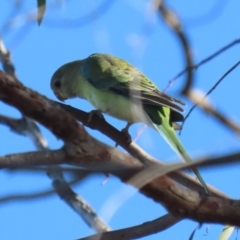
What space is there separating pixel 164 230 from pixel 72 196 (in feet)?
3.60

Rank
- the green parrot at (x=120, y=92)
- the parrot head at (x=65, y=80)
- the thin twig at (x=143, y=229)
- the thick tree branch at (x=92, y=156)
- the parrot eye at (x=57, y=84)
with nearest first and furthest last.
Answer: the thick tree branch at (x=92, y=156) → the thin twig at (x=143, y=229) → the green parrot at (x=120, y=92) → the parrot head at (x=65, y=80) → the parrot eye at (x=57, y=84)

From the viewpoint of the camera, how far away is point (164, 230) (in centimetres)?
228

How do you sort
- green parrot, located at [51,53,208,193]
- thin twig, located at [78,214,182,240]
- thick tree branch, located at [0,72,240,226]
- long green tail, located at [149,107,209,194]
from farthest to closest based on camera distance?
green parrot, located at [51,53,208,193]
long green tail, located at [149,107,209,194]
thin twig, located at [78,214,182,240]
thick tree branch, located at [0,72,240,226]

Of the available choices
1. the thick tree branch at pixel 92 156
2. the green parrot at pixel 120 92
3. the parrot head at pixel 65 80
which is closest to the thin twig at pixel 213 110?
the thick tree branch at pixel 92 156

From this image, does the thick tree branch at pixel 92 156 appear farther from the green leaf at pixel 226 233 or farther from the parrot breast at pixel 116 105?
the parrot breast at pixel 116 105

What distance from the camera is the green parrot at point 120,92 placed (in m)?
3.70

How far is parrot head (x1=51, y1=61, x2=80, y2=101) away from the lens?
490cm

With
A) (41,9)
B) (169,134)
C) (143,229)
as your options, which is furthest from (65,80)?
(143,229)

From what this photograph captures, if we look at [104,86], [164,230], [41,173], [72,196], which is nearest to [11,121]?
[104,86]

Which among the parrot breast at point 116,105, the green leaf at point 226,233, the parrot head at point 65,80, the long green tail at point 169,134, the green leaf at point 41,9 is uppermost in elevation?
the green leaf at point 41,9

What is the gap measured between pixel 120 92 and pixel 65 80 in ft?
3.06

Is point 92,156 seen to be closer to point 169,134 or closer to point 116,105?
point 169,134

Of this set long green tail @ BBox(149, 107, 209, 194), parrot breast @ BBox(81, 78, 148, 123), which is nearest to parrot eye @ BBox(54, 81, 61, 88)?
parrot breast @ BBox(81, 78, 148, 123)

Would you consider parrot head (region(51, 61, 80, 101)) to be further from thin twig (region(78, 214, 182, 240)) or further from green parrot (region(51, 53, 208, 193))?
thin twig (region(78, 214, 182, 240))
